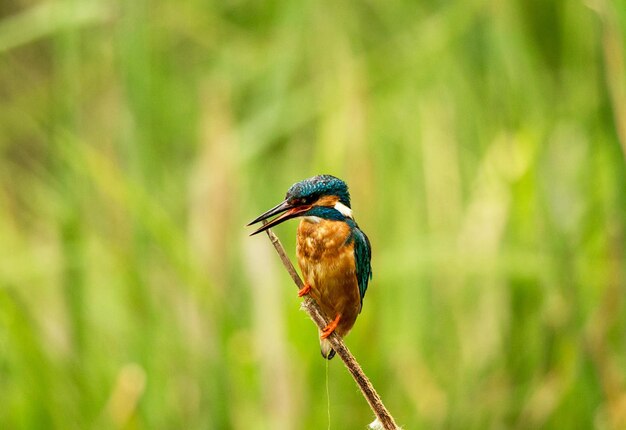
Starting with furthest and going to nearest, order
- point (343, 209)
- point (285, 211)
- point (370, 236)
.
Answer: point (370, 236)
point (343, 209)
point (285, 211)

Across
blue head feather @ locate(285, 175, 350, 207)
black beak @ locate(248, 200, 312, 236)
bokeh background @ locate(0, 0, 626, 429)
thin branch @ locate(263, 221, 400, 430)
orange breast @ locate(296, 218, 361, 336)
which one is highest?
bokeh background @ locate(0, 0, 626, 429)

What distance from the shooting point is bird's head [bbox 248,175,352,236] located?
2.91 ft

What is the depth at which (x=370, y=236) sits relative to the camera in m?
2.41

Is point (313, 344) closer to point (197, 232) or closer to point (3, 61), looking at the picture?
point (197, 232)

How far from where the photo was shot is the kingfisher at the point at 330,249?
0.91m

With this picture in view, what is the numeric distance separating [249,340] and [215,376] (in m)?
0.27

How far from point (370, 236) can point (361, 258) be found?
132cm

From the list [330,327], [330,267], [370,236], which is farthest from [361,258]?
[370,236]

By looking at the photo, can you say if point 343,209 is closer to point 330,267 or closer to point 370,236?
point 330,267

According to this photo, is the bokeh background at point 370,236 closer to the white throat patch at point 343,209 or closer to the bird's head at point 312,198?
the white throat patch at point 343,209

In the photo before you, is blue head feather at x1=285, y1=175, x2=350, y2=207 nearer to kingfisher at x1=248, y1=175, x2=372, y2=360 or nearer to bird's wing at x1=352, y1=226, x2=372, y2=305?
kingfisher at x1=248, y1=175, x2=372, y2=360

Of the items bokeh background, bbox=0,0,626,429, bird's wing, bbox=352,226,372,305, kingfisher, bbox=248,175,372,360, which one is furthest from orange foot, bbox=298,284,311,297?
bokeh background, bbox=0,0,626,429

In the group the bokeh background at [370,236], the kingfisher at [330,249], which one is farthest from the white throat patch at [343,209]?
the bokeh background at [370,236]

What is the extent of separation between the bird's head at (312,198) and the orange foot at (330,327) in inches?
4.2
